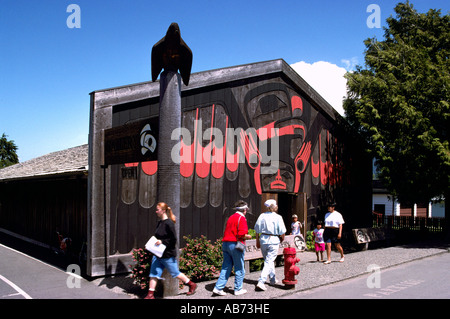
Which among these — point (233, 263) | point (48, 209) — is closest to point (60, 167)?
point (48, 209)

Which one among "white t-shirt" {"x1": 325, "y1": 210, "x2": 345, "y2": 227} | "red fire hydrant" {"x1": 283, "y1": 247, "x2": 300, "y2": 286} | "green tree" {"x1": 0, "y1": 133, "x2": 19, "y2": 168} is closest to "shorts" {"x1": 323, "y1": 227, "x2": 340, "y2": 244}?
"white t-shirt" {"x1": 325, "y1": 210, "x2": 345, "y2": 227}

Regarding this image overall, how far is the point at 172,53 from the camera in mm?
7613

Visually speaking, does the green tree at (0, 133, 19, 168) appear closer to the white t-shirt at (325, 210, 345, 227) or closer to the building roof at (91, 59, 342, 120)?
the building roof at (91, 59, 342, 120)

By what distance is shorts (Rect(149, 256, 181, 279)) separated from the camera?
22.1ft

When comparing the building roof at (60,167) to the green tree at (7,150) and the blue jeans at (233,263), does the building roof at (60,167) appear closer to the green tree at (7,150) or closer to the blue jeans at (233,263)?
the blue jeans at (233,263)

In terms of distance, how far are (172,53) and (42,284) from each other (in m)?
5.29

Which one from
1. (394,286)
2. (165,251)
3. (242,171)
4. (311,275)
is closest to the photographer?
(165,251)

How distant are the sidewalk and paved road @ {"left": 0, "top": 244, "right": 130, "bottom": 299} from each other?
358mm

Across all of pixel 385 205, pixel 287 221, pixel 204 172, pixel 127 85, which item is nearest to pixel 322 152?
pixel 287 221

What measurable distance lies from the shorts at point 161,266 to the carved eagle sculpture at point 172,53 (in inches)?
136

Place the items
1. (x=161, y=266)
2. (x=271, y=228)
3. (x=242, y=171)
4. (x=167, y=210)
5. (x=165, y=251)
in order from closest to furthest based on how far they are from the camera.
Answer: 1. (x=165, y=251)
2. (x=161, y=266)
3. (x=167, y=210)
4. (x=271, y=228)
5. (x=242, y=171)

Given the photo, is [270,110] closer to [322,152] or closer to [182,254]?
[322,152]

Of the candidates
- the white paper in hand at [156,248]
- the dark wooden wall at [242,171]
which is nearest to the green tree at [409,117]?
the dark wooden wall at [242,171]

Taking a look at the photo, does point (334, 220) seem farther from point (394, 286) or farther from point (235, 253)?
point (235, 253)
